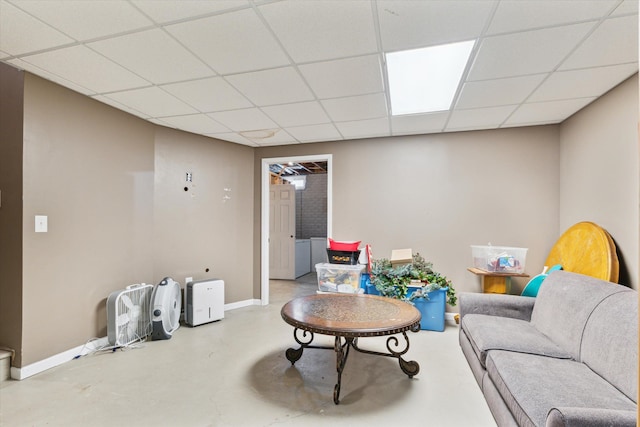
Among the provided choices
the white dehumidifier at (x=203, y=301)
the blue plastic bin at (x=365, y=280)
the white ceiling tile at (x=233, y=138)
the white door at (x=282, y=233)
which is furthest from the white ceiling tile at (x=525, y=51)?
the white door at (x=282, y=233)

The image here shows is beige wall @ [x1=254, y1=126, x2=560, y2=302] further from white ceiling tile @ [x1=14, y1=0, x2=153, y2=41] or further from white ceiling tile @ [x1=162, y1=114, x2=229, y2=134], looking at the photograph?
white ceiling tile @ [x1=14, y1=0, x2=153, y2=41]

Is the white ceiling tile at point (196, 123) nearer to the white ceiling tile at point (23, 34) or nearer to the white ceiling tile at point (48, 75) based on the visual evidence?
the white ceiling tile at point (48, 75)

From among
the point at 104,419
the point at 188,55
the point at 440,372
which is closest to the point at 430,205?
the point at 440,372

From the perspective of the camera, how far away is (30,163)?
2.41 m

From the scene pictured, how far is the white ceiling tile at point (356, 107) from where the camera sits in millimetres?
2822

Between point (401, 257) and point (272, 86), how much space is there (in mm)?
2577

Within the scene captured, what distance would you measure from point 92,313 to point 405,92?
3764mm

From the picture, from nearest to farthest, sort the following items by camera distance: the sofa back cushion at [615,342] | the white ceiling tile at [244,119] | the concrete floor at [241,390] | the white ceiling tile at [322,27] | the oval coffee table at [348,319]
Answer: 1. the sofa back cushion at [615,342]
2. the white ceiling tile at [322,27]
3. the concrete floor at [241,390]
4. the oval coffee table at [348,319]
5. the white ceiling tile at [244,119]

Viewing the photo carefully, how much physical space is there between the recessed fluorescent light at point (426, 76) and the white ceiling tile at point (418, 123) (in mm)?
128

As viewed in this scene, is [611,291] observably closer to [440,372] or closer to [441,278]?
[440,372]

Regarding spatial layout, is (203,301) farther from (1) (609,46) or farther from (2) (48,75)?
(1) (609,46)

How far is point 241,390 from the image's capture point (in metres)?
2.17

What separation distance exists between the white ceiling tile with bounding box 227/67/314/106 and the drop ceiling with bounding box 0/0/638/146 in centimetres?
1

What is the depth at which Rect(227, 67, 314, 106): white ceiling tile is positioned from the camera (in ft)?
7.75
